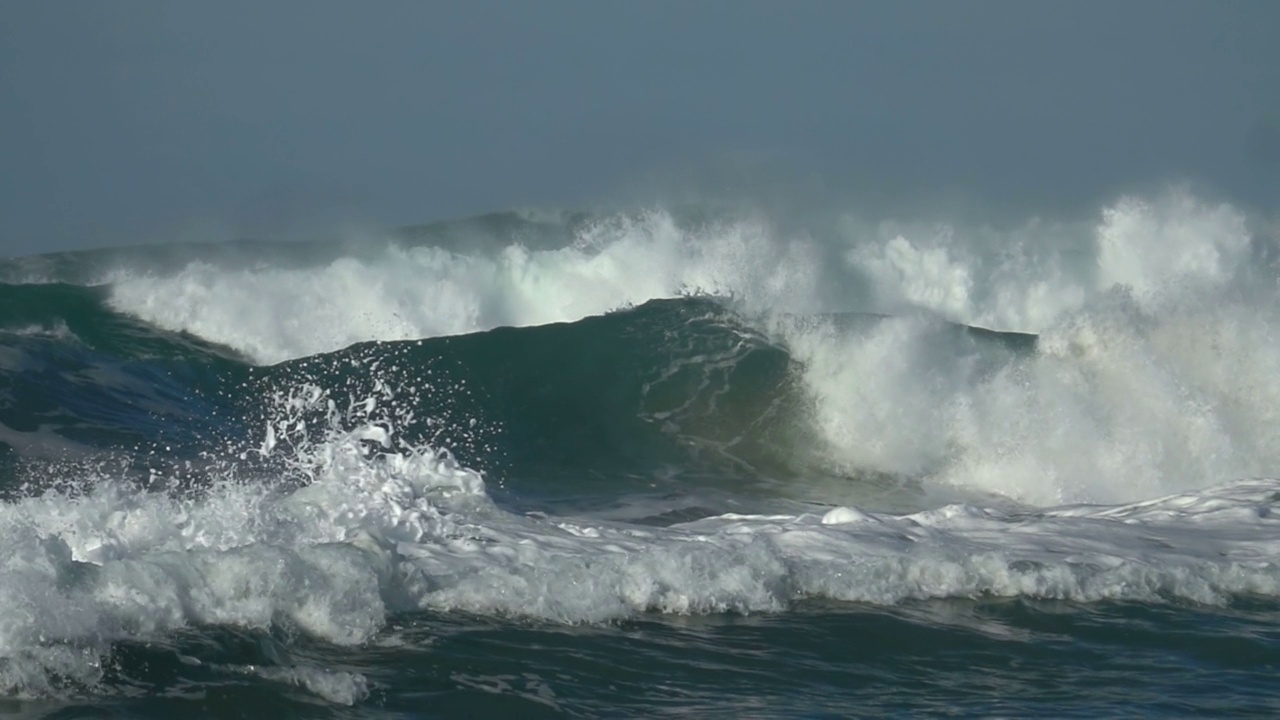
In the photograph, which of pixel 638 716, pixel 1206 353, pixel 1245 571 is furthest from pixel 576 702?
pixel 1206 353

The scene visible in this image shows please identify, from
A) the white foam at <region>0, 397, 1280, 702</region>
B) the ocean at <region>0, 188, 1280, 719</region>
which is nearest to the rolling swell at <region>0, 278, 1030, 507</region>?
the ocean at <region>0, 188, 1280, 719</region>

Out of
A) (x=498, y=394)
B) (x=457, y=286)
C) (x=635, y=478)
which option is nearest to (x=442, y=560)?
(x=635, y=478)

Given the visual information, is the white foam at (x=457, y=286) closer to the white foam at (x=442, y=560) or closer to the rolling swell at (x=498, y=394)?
the rolling swell at (x=498, y=394)

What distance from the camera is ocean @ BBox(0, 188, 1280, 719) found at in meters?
6.00

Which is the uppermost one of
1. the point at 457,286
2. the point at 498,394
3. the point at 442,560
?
the point at 457,286

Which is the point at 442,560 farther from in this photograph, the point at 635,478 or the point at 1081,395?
the point at 1081,395

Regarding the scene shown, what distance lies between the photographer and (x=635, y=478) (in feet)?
43.3

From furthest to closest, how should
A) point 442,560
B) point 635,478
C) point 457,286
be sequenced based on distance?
point 457,286, point 635,478, point 442,560

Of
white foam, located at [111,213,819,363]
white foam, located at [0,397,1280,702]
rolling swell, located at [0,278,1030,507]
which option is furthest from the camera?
white foam, located at [111,213,819,363]

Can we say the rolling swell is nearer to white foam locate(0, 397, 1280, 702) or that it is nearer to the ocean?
the ocean

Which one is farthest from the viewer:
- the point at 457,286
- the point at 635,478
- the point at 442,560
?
the point at 457,286

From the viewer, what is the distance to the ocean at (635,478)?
19.7 ft

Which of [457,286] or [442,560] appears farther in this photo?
[457,286]

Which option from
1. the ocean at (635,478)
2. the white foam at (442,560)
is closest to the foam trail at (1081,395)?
the ocean at (635,478)
